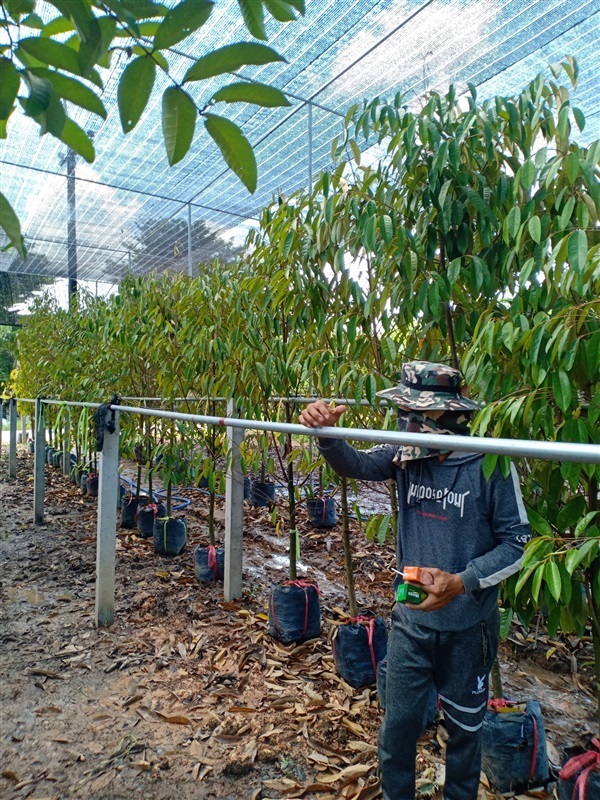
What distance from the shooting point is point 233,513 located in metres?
3.13

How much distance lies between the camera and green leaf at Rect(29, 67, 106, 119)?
609 mm

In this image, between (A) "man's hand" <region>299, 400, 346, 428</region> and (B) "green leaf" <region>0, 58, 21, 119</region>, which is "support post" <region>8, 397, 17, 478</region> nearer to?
(A) "man's hand" <region>299, 400, 346, 428</region>

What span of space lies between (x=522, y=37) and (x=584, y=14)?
0.36 meters

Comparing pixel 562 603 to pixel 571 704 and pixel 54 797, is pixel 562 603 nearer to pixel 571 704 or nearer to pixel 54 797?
pixel 571 704

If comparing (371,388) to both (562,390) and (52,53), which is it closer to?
(562,390)

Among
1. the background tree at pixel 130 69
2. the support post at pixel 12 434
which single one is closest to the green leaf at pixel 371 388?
the background tree at pixel 130 69

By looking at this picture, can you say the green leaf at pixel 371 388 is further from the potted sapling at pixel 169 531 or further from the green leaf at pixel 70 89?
the potted sapling at pixel 169 531

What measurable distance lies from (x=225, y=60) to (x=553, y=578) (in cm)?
128

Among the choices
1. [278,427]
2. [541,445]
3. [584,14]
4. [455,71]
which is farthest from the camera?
[455,71]

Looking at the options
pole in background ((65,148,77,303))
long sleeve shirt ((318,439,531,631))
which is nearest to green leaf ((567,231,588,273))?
long sleeve shirt ((318,439,531,631))

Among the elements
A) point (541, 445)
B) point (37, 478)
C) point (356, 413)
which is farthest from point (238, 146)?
point (37, 478)

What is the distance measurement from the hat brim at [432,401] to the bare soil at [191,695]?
1.30 meters

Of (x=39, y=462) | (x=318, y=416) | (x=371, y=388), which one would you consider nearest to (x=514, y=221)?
(x=371, y=388)

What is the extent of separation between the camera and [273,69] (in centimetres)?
385
